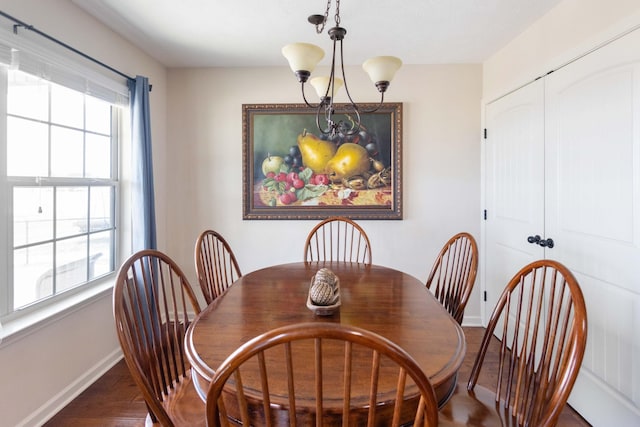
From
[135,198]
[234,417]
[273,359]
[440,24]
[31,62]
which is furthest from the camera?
[135,198]

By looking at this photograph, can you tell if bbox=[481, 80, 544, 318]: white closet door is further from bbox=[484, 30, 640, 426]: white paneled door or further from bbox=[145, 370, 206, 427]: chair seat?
bbox=[145, 370, 206, 427]: chair seat

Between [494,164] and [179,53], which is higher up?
[179,53]

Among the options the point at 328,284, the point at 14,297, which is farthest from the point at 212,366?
the point at 14,297

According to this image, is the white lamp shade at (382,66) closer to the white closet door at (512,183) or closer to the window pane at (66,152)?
the white closet door at (512,183)

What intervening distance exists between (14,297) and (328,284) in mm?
1717

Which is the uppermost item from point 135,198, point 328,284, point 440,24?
point 440,24

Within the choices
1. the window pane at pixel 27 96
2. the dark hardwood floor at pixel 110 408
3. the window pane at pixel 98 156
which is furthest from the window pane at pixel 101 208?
the dark hardwood floor at pixel 110 408

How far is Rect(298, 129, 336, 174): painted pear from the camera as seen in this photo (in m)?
3.08

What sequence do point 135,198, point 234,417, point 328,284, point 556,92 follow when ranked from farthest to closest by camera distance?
point 135,198 → point 556,92 → point 328,284 → point 234,417

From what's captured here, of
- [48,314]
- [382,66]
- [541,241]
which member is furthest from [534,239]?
[48,314]

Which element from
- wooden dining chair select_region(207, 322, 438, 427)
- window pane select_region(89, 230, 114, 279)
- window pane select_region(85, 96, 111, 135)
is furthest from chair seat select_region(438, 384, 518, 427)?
window pane select_region(85, 96, 111, 135)

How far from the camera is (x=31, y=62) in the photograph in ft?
5.67

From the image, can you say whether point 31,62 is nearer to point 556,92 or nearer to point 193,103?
point 193,103

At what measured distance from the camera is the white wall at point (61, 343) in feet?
5.48
